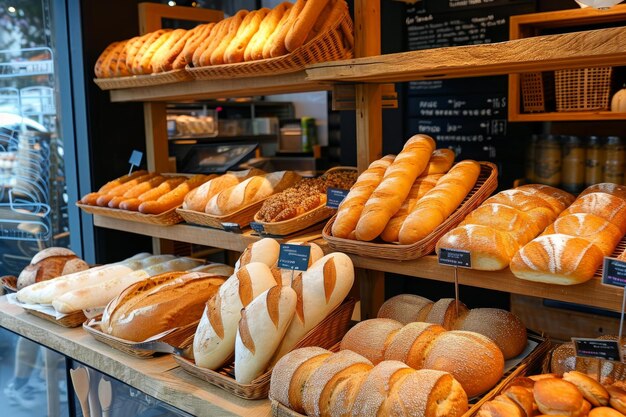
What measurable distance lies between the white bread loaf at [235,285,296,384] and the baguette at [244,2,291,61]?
0.87m

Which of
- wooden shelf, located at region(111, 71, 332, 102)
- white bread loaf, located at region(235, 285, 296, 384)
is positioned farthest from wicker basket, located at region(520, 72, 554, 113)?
white bread loaf, located at region(235, 285, 296, 384)

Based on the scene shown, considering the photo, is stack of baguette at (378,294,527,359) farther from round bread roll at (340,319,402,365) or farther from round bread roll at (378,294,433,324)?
round bread roll at (340,319,402,365)

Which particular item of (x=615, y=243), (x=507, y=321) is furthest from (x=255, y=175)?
(x=615, y=243)

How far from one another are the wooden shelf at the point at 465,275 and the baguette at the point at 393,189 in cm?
11

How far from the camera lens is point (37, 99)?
327cm

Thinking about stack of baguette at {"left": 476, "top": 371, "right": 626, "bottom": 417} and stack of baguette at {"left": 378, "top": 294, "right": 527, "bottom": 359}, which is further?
stack of baguette at {"left": 378, "top": 294, "right": 527, "bottom": 359}

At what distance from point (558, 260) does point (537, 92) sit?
93.4 inches

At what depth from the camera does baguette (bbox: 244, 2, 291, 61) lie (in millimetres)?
2086

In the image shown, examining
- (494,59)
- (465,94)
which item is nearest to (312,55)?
(494,59)

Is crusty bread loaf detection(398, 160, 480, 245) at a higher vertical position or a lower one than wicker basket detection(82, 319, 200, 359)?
higher

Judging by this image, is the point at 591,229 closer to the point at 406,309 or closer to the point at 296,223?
the point at 406,309

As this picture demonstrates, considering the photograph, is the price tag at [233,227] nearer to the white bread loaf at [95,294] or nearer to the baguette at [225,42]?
the white bread loaf at [95,294]

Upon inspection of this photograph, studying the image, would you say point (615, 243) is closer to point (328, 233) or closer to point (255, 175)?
point (328, 233)

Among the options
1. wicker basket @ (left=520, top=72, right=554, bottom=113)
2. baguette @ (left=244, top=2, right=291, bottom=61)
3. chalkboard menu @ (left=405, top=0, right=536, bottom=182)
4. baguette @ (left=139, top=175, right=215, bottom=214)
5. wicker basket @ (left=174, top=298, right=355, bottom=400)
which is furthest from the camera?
chalkboard menu @ (left=405, top=0, right=536, bottom=182)
